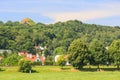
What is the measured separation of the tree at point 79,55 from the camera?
271 feet

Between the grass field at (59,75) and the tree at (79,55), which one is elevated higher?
the tree at (79,55)

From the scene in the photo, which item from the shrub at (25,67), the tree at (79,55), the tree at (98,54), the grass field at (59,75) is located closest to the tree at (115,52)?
the tree at (98,54)

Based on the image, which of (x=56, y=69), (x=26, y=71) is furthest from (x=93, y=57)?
(x=26, y=71)

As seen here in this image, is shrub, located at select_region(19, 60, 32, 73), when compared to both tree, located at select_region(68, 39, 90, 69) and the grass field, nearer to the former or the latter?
the grass field

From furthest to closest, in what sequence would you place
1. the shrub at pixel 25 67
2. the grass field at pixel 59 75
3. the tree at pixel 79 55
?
1. the tree at pixel 79 55
2. the shrub at pixel 25 67
3. the grass field at pixel 59 75

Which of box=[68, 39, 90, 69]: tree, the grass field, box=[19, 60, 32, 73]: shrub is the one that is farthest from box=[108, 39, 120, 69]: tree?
box=[19, 60, 32, 73]: shrub

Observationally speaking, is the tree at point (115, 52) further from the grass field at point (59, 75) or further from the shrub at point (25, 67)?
the shrub at point (25, 67)

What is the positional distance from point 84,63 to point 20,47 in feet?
247

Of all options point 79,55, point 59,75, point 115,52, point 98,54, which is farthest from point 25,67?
point 115,52

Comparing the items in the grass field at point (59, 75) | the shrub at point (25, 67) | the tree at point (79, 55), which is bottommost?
the grass field at point (59, 75)

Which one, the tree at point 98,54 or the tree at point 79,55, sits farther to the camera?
the tree at point 98,54

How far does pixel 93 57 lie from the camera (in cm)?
8700

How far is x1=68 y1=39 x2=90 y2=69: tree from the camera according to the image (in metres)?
82.8

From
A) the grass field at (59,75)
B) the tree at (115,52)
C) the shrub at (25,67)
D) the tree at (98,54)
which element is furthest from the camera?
the tree at (98,54)
